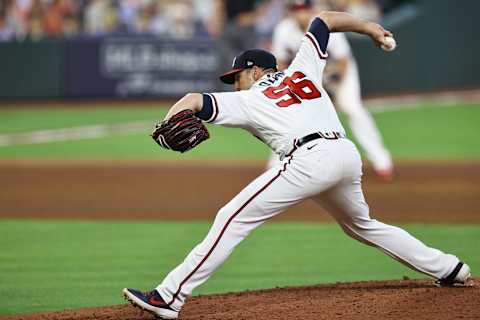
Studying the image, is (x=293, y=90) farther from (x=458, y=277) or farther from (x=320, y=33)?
(x=458, y=277)

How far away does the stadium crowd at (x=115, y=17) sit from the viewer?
2028cm

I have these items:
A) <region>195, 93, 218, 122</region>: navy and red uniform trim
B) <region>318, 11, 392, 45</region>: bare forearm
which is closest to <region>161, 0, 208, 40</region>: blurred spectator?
<region>318, 11, 392, 45</region>: bare forearm

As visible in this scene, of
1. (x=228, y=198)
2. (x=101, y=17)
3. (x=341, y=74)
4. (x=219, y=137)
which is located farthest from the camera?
(x=101, y=17)

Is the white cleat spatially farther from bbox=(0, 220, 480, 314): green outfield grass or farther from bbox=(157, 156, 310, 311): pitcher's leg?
bbox=(157, 156, 310, 311): pitcher's leg

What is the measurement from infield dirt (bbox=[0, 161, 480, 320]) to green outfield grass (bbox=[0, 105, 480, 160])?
1.16 metres

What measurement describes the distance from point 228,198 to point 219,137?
6.56 m

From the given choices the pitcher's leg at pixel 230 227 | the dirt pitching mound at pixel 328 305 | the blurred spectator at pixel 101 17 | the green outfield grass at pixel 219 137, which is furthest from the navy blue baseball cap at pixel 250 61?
the blurred spectator at pixel 101 17

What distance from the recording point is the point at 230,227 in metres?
5.33

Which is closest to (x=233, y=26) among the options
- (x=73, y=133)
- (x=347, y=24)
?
(x=73, y=133)

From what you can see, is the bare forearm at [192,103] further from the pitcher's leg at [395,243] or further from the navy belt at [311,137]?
the pitcher's leg at [395,243]

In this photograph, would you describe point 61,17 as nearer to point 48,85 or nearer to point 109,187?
point 48,85

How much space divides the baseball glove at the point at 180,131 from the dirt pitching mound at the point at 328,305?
101cm

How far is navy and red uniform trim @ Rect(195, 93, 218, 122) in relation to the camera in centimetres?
530

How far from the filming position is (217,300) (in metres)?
5.98
